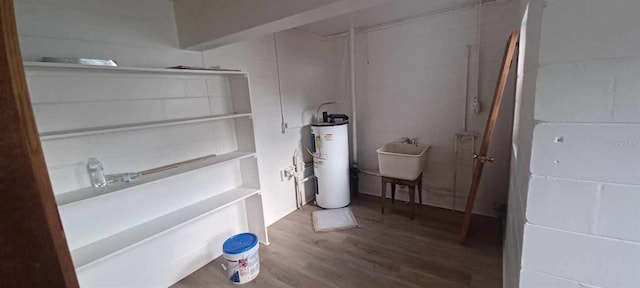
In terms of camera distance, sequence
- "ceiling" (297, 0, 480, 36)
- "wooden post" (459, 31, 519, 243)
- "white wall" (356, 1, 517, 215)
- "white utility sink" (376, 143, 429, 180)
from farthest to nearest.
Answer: "white utility sink" (376, 143, 429, 180) → "white wall" (356, 1, 517, 215) → "ceiling" (297, 0, 480, 36) → "wooden post" (459, 31, 519, 243)

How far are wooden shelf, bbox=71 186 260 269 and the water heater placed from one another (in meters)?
0.97

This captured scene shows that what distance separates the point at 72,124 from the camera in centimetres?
150

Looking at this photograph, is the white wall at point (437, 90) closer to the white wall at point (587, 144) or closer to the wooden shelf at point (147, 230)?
the wooden shelf at point (147, 230)

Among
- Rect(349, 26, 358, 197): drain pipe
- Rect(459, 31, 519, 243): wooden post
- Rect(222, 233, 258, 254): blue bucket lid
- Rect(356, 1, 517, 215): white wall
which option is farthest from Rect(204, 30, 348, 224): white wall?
Rect(459, 31, 519, 243): wooden post

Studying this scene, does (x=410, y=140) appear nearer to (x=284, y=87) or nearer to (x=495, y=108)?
(x=495, y=108)

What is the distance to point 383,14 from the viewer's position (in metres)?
2.68

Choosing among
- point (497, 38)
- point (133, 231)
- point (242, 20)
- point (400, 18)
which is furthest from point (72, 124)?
point (497, 38)

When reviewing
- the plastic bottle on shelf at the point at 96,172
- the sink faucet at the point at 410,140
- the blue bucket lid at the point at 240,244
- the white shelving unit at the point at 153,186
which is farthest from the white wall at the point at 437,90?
the plastic bottle on shelf at the point at 96,172

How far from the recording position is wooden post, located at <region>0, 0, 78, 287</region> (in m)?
0.28

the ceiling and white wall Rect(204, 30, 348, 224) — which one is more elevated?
the ceiling

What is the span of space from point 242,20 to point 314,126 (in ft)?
5.35

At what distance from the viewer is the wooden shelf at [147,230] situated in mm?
1476

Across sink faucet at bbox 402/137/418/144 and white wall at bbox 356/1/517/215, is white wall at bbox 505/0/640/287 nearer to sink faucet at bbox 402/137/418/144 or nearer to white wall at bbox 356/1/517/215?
white wall at bbox 356/1/517/215

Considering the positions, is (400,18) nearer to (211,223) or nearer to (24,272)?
(211,223)
